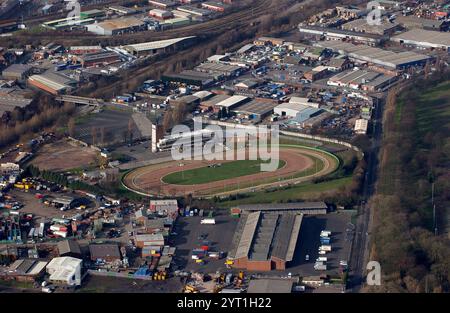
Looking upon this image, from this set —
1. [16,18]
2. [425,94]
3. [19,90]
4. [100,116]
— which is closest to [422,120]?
[425,94]

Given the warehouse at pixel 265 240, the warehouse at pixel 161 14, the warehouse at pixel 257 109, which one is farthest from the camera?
the warehouse at pixel 161 14

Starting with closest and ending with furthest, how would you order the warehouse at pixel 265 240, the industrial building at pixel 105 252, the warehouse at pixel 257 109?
the warehouse at pixel 265 240 → the industrial building at pixel 105 252 → the warehouse at pixel 257 109

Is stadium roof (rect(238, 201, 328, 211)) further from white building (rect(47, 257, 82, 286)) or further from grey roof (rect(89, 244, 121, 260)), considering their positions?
white building (rect(47, 257, 82, 286))

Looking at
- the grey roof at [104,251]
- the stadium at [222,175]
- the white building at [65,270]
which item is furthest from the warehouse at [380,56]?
the white building at [65,270]

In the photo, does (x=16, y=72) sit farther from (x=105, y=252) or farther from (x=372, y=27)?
(x=105, y=252)

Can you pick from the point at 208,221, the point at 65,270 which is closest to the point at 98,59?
the point at 208,221

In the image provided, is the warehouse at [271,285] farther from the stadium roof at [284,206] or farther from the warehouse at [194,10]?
the warehouse at [194,10]

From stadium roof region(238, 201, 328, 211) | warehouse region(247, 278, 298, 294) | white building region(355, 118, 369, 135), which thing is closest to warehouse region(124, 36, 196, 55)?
white building region(355, 118, 369, 135)
